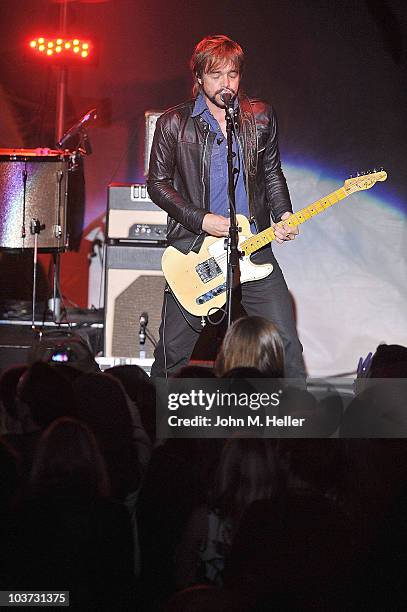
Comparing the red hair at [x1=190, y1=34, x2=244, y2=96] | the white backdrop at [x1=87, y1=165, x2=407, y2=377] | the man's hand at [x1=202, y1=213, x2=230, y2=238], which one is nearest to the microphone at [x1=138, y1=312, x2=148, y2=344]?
the white backdrop at [x1=87, y1=165, x2=407, y2=377]

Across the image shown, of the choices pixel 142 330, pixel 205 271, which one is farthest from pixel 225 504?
pixel 142 330

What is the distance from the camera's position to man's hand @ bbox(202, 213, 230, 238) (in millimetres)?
4297

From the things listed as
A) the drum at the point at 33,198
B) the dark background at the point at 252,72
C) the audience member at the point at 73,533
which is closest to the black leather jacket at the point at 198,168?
the drum at the point at 33,198

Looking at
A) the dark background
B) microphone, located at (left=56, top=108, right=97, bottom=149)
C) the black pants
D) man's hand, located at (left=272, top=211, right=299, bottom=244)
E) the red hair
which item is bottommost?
the black pants

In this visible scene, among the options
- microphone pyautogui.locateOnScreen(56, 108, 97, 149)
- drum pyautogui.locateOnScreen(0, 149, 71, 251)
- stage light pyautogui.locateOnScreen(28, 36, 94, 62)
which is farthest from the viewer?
stage light pyautogui.locateOnScreen(28, 36, 94, 62)

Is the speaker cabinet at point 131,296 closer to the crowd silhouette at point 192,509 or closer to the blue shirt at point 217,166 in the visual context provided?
the blue shirt at point 217,166

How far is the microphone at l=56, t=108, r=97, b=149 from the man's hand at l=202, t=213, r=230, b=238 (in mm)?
2405

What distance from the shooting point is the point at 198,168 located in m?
4.64

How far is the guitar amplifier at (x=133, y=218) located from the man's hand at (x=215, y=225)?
1.61m

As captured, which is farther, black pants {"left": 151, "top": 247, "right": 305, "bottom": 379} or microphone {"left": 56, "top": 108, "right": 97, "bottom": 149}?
microphone {"left": 56, "top": 108, "right": 97, "bottom": 149}

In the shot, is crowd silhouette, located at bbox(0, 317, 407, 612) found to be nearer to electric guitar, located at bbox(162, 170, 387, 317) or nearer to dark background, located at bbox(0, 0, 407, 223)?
electric guitar, located at bbox(162, 170, 387, 317)

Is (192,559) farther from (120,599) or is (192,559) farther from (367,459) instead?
(367,459)

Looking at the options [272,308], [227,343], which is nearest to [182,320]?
[272,308]

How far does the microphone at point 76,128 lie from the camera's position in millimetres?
6426
